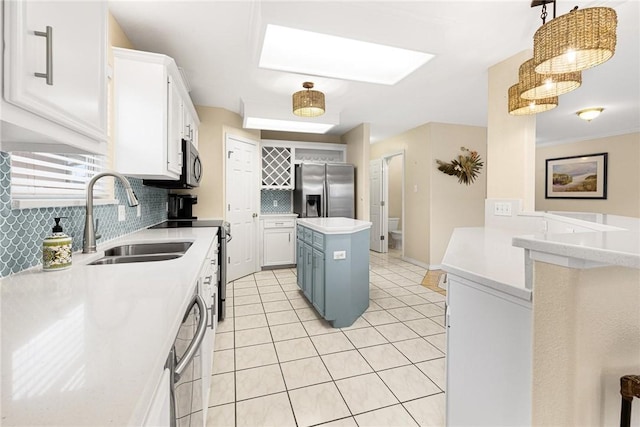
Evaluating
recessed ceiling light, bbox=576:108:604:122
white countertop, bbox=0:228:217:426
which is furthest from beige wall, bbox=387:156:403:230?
white countertop, bbox=0:228:217:426

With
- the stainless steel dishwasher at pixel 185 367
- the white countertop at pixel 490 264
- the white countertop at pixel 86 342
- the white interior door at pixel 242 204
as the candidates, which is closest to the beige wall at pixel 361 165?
the white interior door at pixel 242 204

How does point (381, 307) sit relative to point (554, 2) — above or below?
below

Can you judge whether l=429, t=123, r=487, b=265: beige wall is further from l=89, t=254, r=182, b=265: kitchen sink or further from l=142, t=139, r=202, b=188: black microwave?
l=89, t=254, r=182, b=265: kitchen sink

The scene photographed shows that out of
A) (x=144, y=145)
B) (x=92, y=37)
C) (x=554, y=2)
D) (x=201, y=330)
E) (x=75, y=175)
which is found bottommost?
(x=201, y=330)

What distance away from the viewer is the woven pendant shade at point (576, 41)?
1354 mm

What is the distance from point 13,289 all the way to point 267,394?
1399 mm

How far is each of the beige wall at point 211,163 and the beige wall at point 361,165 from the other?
227 cm

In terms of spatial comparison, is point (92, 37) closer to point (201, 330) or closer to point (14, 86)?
point (14, 86)

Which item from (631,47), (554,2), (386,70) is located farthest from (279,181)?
(631,47)

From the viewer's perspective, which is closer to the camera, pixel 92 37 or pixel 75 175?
pixel 92 37

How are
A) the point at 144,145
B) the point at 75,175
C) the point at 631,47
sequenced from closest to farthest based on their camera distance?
the point at 75,175
the point at 144,145
the point at 631,47

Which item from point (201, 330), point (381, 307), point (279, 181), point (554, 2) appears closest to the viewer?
point (201, 330)

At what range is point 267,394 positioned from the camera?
5.83 feet

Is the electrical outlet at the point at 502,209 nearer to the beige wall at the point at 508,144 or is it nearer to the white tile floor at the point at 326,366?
the beige wall at the point at 508,144
